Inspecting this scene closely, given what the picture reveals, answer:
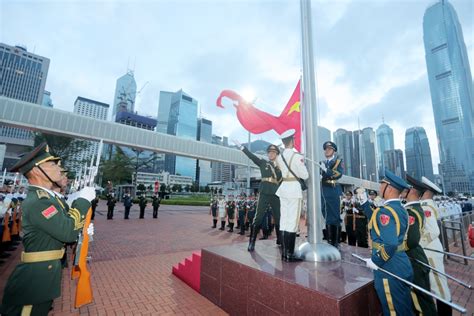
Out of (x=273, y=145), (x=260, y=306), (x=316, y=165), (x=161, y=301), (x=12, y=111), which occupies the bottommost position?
(x=161, y=301)

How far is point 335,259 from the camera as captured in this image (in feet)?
12.3

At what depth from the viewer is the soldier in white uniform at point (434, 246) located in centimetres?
316

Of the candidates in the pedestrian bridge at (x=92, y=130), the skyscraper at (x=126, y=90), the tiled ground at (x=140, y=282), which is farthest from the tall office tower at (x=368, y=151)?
the skyscraper at (x=126, y=90)

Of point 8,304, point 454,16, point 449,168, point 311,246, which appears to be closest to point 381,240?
point 311,246

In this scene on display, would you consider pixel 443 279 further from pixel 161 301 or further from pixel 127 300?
pixel 127 300

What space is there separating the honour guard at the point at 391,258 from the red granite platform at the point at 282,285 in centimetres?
26

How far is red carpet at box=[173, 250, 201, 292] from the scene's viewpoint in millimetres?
4543

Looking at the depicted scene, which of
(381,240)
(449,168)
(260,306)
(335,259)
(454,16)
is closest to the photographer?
(381,240)

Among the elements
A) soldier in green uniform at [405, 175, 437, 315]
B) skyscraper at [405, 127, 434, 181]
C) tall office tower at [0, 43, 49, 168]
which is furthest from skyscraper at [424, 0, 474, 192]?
tall office tower at [0, 43, 49, 168]

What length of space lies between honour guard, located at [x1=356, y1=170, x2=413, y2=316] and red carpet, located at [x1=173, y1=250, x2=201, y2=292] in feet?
10.5

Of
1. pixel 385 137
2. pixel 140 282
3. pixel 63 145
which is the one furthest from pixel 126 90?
pixel 140 282

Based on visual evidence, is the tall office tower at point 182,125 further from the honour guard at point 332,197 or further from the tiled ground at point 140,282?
the honour guard at point 332,197

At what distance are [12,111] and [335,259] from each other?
19.5 m

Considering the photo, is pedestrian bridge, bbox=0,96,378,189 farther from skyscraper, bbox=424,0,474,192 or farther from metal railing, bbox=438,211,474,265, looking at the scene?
skyscraper, bbox=424,0,474,192
